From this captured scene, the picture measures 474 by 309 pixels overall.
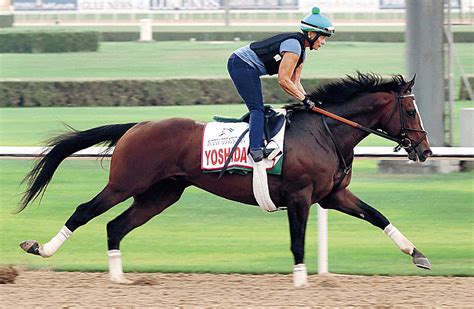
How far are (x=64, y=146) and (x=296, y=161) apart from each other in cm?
149

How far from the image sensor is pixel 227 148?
20.4 feet

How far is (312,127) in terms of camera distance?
20.6ft

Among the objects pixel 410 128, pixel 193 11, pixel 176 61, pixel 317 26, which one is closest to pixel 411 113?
pixel 410 128

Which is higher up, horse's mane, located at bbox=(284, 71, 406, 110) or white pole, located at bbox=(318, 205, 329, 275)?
horse's mane, located at bbox=(284, 71, 406, 110)

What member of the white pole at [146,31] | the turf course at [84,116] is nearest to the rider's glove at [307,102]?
the turf course at [84,116]

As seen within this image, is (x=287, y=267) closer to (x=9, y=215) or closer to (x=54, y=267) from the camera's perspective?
(x=54, y=267)

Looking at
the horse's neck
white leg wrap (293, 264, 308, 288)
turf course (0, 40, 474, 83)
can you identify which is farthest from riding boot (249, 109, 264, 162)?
turf course (0, 40, 474, 83)

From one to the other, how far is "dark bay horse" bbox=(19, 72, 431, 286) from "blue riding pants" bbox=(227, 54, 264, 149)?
0.21m

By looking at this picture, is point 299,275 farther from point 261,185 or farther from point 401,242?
point 401,242

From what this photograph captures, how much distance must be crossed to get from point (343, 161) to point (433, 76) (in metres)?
5.96

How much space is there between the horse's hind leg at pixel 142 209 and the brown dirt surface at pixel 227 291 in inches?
10.8

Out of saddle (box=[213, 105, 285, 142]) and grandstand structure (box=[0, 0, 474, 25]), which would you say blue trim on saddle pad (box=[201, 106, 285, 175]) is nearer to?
saddle (box=[213, 105, 285, 142])

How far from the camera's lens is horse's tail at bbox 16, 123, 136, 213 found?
21.5 feet

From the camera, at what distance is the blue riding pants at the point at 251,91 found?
6.11 meters
